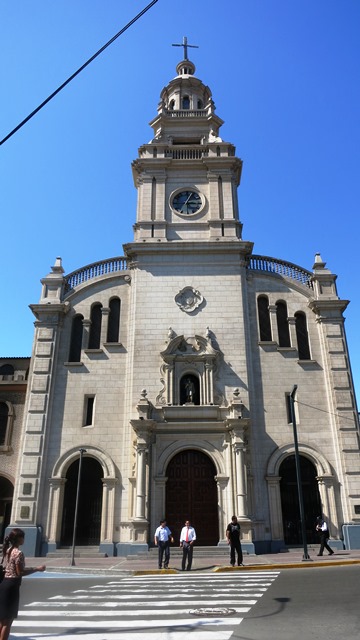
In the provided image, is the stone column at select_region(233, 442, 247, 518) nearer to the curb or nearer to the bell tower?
the curb

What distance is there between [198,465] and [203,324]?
8.04 meters

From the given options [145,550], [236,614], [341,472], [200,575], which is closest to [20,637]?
[236,614]

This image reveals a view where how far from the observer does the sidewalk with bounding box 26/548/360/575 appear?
18828 millimetres

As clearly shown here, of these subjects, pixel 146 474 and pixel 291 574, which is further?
pixel 146 474

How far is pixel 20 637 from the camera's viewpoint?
8.88 meters

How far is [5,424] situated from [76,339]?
6.63m

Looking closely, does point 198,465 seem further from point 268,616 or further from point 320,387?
point 268,616

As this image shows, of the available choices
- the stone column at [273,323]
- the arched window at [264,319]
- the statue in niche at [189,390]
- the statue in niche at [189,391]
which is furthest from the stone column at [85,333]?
the stone column at [273,323]

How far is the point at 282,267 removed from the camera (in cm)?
3173

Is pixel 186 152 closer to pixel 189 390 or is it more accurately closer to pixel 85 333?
pixel 85 333

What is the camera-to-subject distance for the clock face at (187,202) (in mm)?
Result: 33062

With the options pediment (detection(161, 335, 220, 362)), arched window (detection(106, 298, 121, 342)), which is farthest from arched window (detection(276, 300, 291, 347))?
arched window (detection(106, 298, 121, 342))

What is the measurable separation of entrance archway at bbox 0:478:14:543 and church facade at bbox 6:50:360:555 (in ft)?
16.7

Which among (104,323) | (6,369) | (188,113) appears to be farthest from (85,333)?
(188,113)
